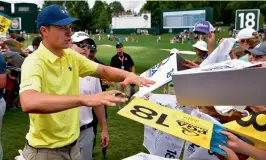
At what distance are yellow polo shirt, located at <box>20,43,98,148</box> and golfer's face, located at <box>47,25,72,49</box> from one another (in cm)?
9

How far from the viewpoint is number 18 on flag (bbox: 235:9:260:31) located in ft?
26.7

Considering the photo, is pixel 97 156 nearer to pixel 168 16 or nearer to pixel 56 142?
pixel 56 142

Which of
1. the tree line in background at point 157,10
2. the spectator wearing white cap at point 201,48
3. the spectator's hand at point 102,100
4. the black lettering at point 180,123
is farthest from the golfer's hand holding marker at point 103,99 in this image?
Answer: the tree line in background at point 157,10

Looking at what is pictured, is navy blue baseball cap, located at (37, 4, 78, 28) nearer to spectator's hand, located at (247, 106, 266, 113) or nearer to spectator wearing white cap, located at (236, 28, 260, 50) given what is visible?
spectator's hand, located at (247, 106, 266, 113)

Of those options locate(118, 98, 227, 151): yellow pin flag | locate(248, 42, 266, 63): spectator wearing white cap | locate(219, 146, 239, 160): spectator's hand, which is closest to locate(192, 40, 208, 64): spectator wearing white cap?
locate(248, 42, 266, 63): spectator wearing white cap

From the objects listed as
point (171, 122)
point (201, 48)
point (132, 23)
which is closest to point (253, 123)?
point (171, 122)

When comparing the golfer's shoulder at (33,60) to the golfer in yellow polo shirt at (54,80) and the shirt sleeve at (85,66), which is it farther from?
the shirt sleeve at (85,66)

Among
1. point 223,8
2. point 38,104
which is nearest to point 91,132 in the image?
point 38,104

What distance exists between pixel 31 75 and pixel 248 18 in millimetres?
7117

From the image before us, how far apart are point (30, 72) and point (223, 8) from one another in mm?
89756

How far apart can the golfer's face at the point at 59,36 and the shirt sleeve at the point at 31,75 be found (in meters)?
0.20

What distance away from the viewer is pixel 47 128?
101 inches

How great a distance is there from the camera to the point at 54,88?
2.46 m

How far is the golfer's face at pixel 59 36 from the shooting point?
2496mm
